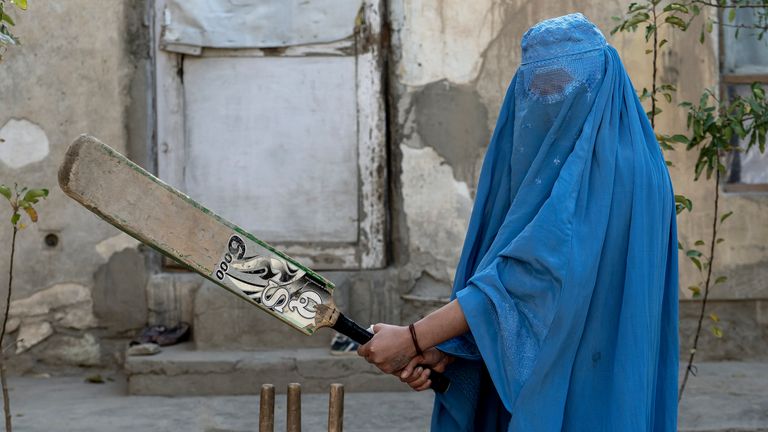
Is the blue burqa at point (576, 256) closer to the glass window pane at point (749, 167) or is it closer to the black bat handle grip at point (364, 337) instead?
the black bat handle grip at point (364, 337)

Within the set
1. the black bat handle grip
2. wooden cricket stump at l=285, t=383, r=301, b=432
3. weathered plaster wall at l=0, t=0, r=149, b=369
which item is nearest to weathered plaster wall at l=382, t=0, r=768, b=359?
weathered plaster wall at l=0, t=0, r=149, b=369

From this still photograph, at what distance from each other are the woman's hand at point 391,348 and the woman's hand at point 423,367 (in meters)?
0.02

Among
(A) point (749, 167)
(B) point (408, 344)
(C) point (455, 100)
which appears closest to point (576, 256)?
(B) point (408, 344)

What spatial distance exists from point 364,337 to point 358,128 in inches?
132

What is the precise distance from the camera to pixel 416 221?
5703 mm

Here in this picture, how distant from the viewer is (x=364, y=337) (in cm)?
255

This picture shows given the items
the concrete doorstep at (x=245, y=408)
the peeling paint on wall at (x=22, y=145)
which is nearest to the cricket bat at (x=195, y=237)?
the concrete doorstep at (x=245, y=408)

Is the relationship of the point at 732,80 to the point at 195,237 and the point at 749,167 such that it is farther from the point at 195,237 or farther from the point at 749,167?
the point at 195,237

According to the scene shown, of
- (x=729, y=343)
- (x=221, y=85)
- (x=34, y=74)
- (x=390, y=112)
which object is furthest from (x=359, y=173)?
(x=729, y=343)

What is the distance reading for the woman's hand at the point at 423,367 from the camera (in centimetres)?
247

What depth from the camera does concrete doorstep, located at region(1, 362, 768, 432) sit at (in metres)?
4.75

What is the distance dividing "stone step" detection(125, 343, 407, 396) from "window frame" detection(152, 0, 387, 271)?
66cm

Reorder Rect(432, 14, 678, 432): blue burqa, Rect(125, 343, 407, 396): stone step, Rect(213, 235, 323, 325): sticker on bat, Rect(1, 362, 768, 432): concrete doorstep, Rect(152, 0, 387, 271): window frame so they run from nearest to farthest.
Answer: Rect(432, 14, 678, 432): blue burqa → Rect(213, 235, 323, 325): sticker on bat → Rect(1, 362, 768, 432): concrete doorstep → Rect(125, 343, 407, 396): stone step → Rect(152, 0, 387, 271): window frame

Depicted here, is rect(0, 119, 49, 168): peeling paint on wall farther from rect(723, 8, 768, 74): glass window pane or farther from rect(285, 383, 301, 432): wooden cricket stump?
rect(723, 8, 768, 74): glass window pane
